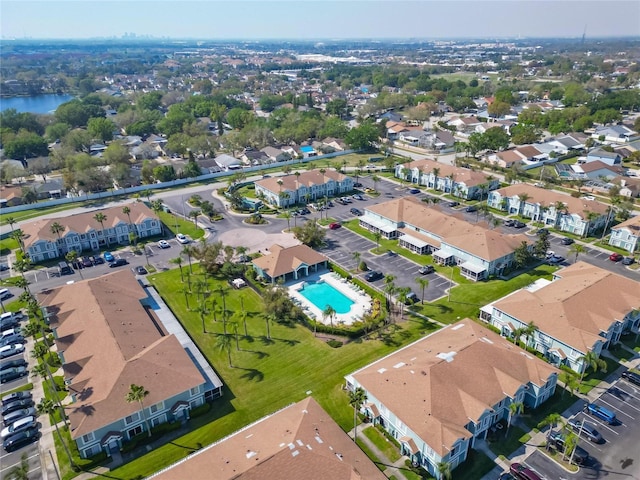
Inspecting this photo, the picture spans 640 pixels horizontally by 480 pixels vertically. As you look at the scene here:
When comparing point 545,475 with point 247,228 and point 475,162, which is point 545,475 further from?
point 475,162

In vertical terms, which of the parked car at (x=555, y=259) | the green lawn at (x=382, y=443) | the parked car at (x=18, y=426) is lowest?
the green lawn at (x=382, y=443)

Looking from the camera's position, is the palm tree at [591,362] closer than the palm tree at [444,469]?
No

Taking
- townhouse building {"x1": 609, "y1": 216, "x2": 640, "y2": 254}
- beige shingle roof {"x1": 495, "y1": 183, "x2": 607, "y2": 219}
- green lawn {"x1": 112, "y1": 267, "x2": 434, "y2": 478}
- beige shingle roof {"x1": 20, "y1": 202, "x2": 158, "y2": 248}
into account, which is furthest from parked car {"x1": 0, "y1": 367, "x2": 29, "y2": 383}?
townhouse building {"x1": 609, "y1": 216, "x2": 640, "y2": 254}

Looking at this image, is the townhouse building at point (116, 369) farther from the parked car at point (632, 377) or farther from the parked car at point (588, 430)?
the parked car at point (632, 377)

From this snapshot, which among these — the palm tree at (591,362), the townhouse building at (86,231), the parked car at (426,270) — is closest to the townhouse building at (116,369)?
the townhouse building at (86,231)

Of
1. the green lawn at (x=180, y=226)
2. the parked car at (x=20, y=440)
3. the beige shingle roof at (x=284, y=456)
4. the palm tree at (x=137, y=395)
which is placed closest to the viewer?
the beige shingle roof at (x=284, y=456)

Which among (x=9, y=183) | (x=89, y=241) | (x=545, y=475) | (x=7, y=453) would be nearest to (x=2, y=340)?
(x=7, y=453)
